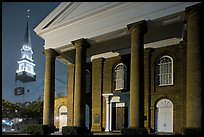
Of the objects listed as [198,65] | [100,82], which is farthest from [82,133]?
[198,65]

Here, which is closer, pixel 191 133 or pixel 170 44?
pixel 191 133

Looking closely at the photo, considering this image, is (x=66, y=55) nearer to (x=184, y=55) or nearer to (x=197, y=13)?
(x=184, y=55)

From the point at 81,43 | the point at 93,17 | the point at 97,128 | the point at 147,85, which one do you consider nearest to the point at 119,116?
the point at 97,128

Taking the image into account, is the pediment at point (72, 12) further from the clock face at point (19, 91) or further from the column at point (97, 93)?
the clock face at point (19, 91)

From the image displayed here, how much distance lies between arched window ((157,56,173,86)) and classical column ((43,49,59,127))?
406 inches

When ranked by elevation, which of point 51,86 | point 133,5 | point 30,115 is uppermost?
point 133,5

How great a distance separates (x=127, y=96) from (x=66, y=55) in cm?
801

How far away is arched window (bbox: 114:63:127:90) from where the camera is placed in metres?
29.4

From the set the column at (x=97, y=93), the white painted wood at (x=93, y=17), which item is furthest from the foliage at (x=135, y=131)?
the column at (x=97, y=93)

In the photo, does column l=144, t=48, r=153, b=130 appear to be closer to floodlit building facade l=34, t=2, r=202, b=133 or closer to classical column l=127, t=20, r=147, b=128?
floodlit building facade l=34, t=2, r=202, b=133

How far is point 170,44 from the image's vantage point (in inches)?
1047

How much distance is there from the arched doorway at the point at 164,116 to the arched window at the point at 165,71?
1.76 m

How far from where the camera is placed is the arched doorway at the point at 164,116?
1007 inches

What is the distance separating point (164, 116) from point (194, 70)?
952 centimetres
